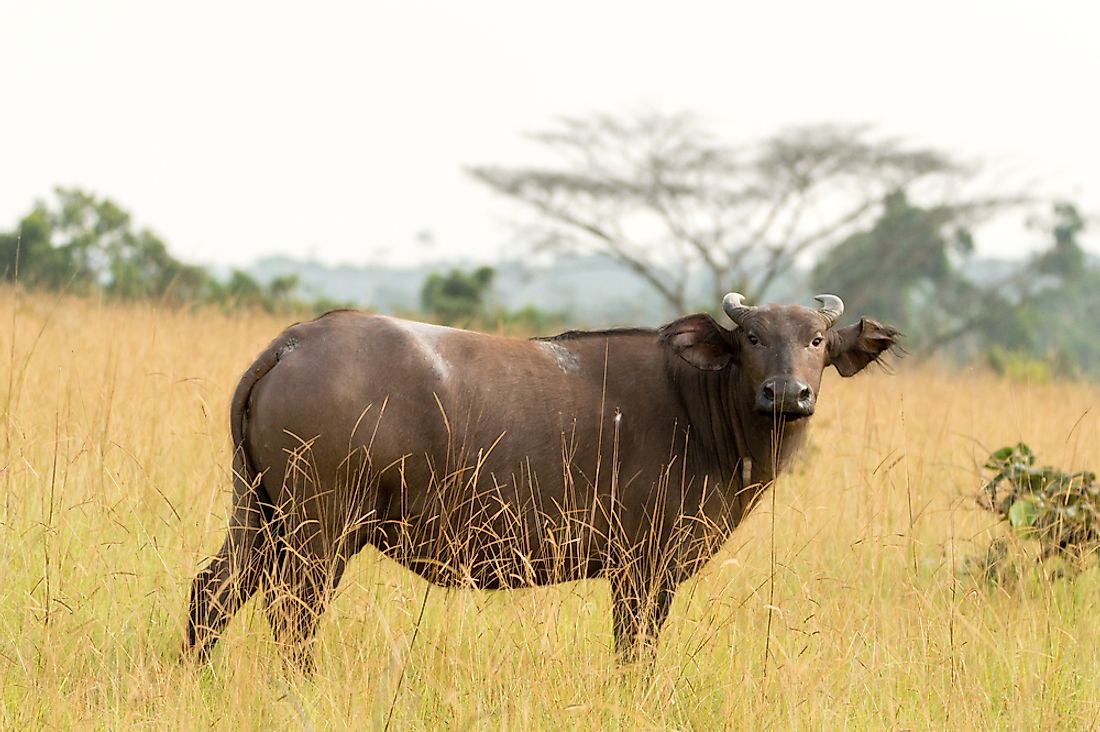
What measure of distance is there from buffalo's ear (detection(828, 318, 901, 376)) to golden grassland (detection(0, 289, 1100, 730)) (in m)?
0.37

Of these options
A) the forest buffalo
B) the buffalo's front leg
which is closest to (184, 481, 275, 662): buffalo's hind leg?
the forest buffalo

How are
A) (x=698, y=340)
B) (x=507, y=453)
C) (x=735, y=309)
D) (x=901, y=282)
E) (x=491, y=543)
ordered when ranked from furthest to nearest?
(x=901, y=282) < (x=698, y=340) < (x=735, y=309) < (x=507, y=453) < (x=491, y=543)

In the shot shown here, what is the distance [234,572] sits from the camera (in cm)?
478

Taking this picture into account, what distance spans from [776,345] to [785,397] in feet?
1.04

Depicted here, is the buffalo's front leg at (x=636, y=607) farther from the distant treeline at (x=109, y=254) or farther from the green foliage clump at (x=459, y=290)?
the green foliage clump at (x=459, y=290)

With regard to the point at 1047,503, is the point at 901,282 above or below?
above

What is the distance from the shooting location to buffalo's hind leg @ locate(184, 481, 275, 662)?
475 centimetres

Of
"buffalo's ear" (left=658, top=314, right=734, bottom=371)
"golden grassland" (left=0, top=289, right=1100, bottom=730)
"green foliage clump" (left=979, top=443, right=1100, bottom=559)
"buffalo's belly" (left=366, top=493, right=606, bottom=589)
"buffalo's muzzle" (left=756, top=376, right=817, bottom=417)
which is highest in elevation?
"buffalo's ear" (left=658, top=314, right=734, bottom=371)

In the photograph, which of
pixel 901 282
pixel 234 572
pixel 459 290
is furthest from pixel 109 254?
pixel 901 282

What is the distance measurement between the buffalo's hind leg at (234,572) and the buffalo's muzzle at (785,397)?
199 cm

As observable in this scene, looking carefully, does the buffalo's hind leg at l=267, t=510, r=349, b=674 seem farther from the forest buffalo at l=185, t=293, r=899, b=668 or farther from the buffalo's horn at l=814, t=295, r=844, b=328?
the buffalo's horn at l=814, t=295, r=844, b=328

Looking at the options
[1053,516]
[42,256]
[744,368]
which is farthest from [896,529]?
[42,256]

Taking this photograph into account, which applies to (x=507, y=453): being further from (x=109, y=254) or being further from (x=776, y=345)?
(x=109, y=254)

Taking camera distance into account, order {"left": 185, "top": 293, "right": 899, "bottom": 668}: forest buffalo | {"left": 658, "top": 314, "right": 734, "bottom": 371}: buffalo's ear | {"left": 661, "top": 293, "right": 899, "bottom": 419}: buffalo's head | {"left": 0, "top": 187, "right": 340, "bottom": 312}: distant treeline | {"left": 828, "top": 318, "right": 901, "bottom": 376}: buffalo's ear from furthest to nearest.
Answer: {"left": 0, "top": 187, "right": 340, "bottom": 312}: distant treeline < {"left": 828, "top": 318, "right": 901, "bottom": 376}: buffalo's ear < {"left": 658, "top": 314, "right": 734, "bottom": 371}: buffalo's ear < {"left": 661, "top": 293, "right": 899, "bottom": 419}: buffalo's head < {"left": 185, "top": 293, "right": 899, "bottom": 668}: forest buffalo
